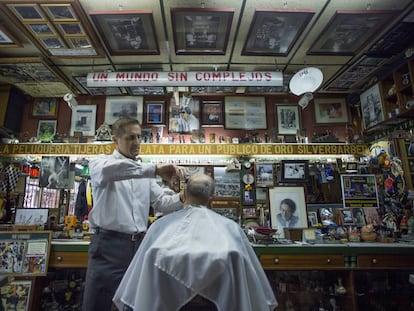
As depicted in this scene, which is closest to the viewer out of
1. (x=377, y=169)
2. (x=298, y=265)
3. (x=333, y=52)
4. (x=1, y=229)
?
(x=298, y=265)

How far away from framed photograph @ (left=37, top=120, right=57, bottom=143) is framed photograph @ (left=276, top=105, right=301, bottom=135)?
365cm

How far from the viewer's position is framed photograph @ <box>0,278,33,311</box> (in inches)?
106

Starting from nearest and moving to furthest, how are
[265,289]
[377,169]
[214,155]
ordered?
[265,289]
[377,169]
[214,155]

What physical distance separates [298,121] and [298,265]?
7.97ft

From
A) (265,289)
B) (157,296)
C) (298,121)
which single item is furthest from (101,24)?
(298,121)

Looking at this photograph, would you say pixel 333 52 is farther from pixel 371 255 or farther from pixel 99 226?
pixel 99 226

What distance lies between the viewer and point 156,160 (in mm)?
4125

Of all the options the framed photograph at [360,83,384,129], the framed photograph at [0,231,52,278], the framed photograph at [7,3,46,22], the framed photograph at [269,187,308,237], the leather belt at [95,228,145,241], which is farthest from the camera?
the framed photograph at [360,83,384,129]

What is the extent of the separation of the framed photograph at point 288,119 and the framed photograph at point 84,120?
9.88 feet

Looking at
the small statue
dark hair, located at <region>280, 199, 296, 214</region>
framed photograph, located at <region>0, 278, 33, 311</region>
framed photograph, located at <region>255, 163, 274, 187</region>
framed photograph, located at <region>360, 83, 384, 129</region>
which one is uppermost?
framed photograph, located at <region>360, 83, 384, 129</region>

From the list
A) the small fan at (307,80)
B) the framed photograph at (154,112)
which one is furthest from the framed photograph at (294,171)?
the framed photograph at (154,112)

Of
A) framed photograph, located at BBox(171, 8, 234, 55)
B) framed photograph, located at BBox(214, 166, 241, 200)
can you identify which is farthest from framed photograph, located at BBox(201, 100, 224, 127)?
framed photograph, located at BBox(171, 8, 234, 55)

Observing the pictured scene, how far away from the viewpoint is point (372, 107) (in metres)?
3.73

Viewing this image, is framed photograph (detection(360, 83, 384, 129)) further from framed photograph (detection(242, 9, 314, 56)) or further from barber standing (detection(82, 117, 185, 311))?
barber standing (detection(82, 117, 185, 311))
